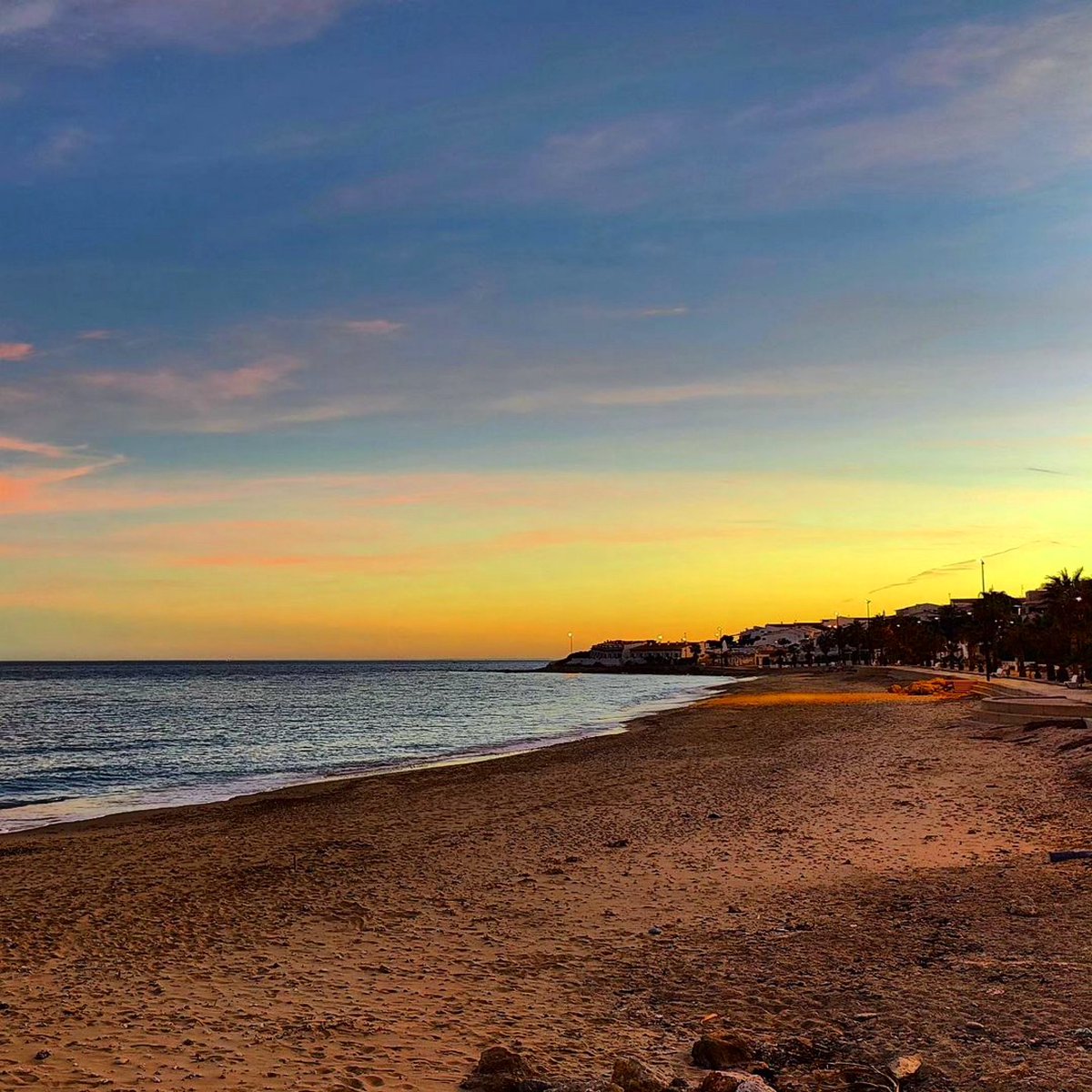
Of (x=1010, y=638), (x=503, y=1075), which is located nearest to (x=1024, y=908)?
(x=503, y=1075)

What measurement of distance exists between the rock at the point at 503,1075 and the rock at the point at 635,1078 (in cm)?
49

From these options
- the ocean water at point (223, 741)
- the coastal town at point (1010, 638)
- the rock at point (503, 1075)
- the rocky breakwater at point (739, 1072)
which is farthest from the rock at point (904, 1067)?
the coastal town at point (1010, 638)

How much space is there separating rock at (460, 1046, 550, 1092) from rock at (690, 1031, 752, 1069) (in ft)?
3.92

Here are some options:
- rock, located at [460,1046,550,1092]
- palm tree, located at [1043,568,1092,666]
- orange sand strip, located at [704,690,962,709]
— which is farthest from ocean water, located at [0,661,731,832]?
palm tree, located at [1043,568,1092,666]

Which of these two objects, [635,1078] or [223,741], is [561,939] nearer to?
[635,1078]

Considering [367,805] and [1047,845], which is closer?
[1047,845]

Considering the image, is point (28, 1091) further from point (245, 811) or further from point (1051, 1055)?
point (245, 811)

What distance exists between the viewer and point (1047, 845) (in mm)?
14242

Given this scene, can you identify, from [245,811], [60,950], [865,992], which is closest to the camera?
[865,992]

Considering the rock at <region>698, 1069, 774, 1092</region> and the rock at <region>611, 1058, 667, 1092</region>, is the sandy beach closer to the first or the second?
the rock at <region>611, 1058, 667, 1092</region>

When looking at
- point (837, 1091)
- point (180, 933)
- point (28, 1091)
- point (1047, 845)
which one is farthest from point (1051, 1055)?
point (180, 933)

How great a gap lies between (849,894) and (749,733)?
30.3m

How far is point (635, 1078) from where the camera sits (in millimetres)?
6402

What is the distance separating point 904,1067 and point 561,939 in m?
4.63
